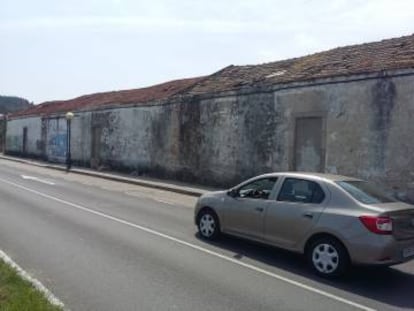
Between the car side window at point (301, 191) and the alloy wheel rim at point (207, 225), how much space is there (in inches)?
66.9

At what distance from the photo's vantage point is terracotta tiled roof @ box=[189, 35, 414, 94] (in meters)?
16.8

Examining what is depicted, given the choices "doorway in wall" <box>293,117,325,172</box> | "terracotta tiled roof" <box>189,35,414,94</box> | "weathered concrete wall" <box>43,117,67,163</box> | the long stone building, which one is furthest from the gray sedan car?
"weathered concrete wall" <box>43,117,67,163</box>

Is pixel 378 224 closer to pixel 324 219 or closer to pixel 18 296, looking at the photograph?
pixel 324 219

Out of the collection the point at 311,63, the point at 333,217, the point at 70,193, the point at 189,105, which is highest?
the point at 311,63

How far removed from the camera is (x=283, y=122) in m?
19.3

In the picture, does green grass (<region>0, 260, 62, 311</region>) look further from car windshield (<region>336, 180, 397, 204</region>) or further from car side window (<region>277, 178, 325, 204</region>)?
car windshield (<region>336, 180, 397, 204</region>)

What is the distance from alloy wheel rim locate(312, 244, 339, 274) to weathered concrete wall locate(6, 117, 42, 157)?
38.1 metres

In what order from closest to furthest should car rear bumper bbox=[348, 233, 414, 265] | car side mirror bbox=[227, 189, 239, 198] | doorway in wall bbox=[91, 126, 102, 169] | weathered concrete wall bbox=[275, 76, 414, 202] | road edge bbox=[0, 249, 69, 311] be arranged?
road edge bbox=[0, 249, 69, 311], car rear bumper bbox=[348, 233, 414, 265], car side mirror bbox=[227, 189, 239, 198], weathered concrete wall bbox=[275, 76, 414, 202], doorway in wall bbox=[91, 126, 102, 169]

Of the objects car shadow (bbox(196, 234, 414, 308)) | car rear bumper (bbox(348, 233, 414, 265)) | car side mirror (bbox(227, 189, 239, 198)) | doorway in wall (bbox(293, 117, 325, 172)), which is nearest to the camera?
car shadow (bbox(196, 234, 414, 308))

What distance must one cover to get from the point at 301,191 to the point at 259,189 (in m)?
0.91

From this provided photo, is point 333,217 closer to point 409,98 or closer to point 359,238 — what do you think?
point 359,238

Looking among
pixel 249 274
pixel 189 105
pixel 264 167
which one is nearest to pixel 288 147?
pixel 264 167

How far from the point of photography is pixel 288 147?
62.3 feet

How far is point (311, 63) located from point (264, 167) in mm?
4159
